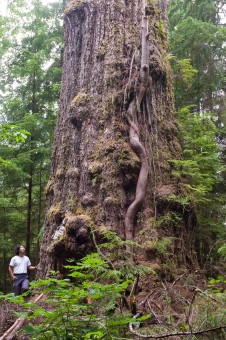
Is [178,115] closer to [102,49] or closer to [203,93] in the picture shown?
[102,49]

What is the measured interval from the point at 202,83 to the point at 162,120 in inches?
156

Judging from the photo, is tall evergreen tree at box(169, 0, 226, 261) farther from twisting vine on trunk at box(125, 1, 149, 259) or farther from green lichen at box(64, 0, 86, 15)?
green lichen at box(64, 0, 86, 15)

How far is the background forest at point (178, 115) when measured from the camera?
282 inches

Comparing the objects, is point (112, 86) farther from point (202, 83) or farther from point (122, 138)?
point (202, 83)

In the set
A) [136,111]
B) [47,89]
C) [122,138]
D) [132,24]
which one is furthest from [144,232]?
[47,89]

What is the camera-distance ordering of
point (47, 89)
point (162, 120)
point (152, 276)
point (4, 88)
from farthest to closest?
1. point (4, 88)
2. point (47, 89)
3. point (162, 120)
4. point (152, 276)

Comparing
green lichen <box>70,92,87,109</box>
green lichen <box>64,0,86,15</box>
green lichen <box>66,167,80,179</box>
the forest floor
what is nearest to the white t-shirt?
the forest floor

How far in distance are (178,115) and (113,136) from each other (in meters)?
2.35

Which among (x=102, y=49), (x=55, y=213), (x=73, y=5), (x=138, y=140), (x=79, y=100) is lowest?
(x=55, y=213)

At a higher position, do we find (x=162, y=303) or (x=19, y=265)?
(x=19, y=265)

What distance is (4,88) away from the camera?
1492cm

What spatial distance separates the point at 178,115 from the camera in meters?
7.48

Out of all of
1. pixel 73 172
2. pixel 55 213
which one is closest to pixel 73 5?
pixel 73 172

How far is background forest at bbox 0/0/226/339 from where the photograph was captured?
282 inches
